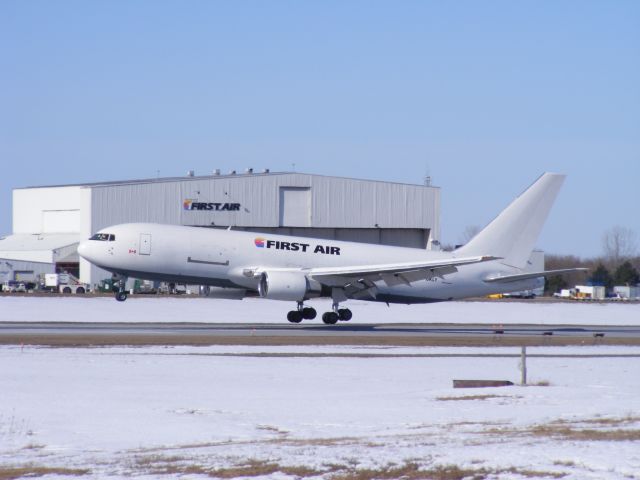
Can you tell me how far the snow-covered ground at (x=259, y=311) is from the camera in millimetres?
50062

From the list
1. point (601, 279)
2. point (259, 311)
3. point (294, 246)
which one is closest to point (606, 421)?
point (294, 246)

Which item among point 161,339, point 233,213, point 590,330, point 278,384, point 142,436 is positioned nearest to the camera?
point 142,436

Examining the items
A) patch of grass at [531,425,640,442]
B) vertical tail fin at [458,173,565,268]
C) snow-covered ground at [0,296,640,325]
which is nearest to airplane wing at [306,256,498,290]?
vertical tail fin at [458,173,565,268]

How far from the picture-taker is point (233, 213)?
275ft

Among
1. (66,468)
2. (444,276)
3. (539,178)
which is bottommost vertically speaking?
(66,468)

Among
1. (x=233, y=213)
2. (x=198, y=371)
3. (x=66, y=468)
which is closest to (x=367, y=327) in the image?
(x=198, y=371)

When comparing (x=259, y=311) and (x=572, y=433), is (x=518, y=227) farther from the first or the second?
(x=572, y=433)

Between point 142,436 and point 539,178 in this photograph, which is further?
point 539,178

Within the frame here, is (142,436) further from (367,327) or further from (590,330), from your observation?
(590,330)

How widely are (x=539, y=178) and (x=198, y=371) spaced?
27.8 m

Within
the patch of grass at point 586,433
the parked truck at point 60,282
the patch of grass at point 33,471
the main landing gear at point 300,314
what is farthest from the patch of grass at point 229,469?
the parked truck at point 60,282

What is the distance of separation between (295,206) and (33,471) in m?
73.2

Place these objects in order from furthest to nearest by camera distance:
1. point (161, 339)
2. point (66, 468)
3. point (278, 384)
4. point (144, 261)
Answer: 1. point (144, 261)
2. point (161, 339)
3. point (278, 384)
4. point (66, 468)

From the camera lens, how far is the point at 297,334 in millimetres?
38094
